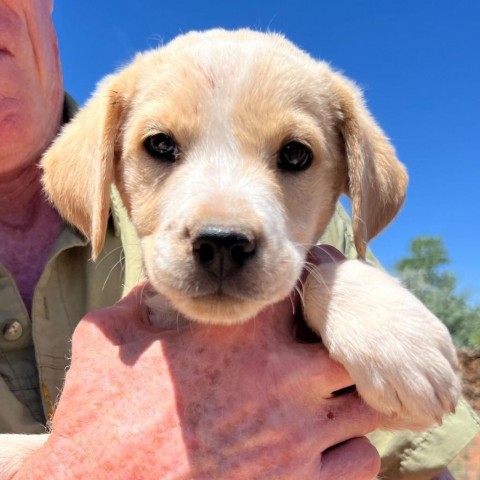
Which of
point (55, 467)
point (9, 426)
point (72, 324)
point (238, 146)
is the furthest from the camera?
point (72, 324)

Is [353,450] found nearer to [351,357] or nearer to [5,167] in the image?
[351,357]

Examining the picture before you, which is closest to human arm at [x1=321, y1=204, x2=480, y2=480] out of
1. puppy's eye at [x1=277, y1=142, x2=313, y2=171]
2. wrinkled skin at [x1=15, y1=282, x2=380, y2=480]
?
puppy's eye at [x1=277, y1=142, x2=313, y2=171]

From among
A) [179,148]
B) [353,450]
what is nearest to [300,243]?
[179,148]

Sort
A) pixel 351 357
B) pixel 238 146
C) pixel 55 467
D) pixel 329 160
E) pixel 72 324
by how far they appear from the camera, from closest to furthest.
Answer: pixel 351 357 < pixel 55 467 < pixel 238 146 < pixel 329 160 < pixel 72 324

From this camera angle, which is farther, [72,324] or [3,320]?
[72,324]

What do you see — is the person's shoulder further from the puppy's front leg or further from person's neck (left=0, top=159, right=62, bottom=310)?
person's neck (left=0, top=159, right=62, bottom=310)

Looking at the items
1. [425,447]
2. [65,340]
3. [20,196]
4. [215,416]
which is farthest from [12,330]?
[425,447]

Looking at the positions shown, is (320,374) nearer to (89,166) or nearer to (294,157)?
(294,157)
